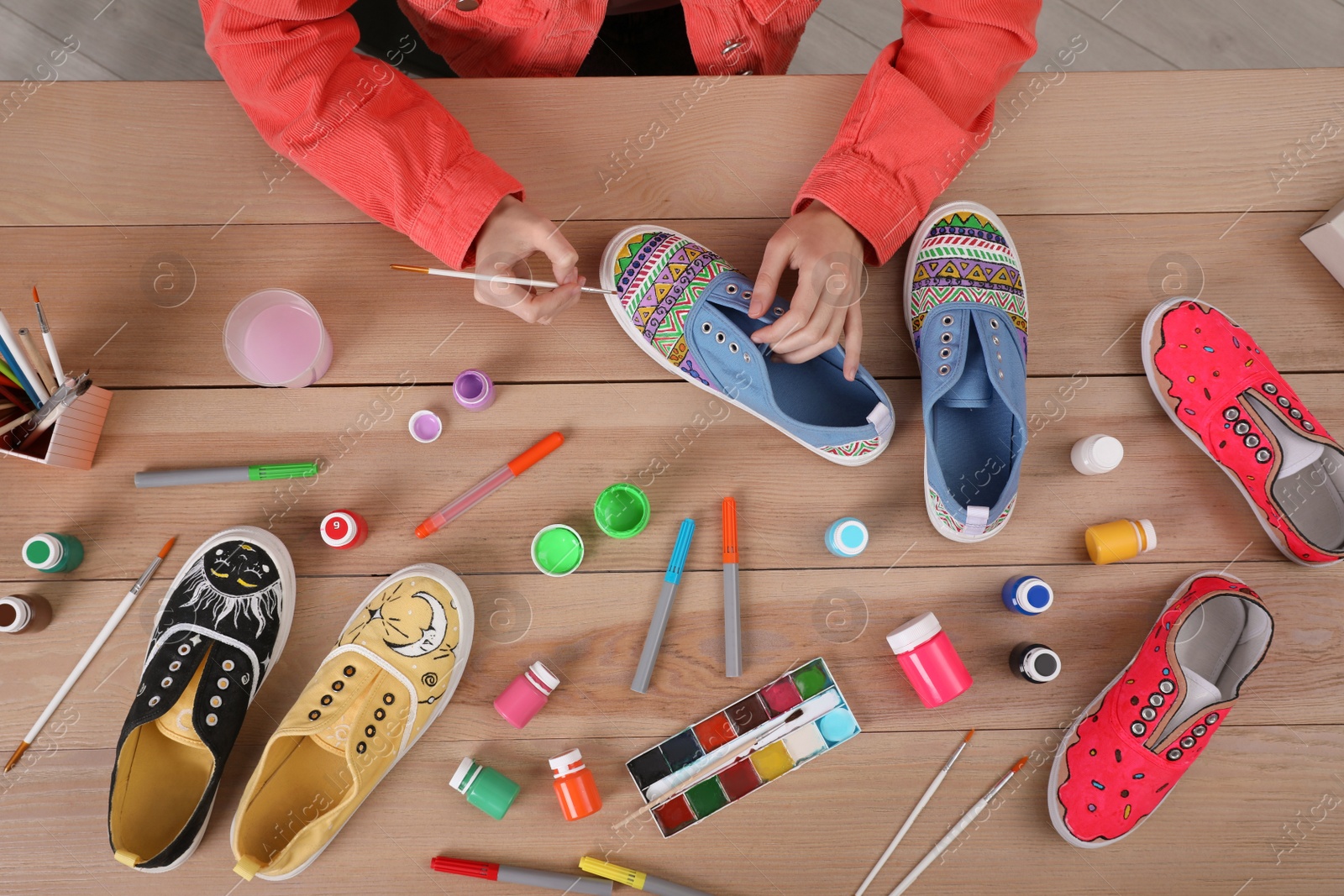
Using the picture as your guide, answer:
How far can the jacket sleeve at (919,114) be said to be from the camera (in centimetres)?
95

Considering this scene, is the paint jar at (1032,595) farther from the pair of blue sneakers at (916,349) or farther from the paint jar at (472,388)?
the paint jar at (472,388)

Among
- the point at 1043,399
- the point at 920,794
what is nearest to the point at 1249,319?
the point at 1043,399

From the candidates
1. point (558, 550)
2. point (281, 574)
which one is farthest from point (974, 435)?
point (281, 574)

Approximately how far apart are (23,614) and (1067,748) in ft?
5.07

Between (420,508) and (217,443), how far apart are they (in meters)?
0.33

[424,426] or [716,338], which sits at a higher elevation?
[716,338]

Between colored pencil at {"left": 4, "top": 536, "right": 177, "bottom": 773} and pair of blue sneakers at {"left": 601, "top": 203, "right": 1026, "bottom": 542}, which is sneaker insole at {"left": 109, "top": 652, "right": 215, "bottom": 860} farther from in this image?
pair of blue sneakers at {"left": 601, "top": 203, "right": 1026, "bottom": 542}

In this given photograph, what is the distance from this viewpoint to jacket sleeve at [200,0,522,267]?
2.98 feet

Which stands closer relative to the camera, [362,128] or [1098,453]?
[362,128]

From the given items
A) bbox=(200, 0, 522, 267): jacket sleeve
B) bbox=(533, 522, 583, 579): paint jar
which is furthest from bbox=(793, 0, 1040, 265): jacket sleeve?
bbox=(533, 522, 583, 579): paint jar

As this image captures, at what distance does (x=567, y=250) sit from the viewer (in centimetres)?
97

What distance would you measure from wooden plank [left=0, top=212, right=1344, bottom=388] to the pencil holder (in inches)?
2.3

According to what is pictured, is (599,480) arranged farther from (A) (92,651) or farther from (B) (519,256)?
(A) (92,651)

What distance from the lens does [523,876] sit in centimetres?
105
